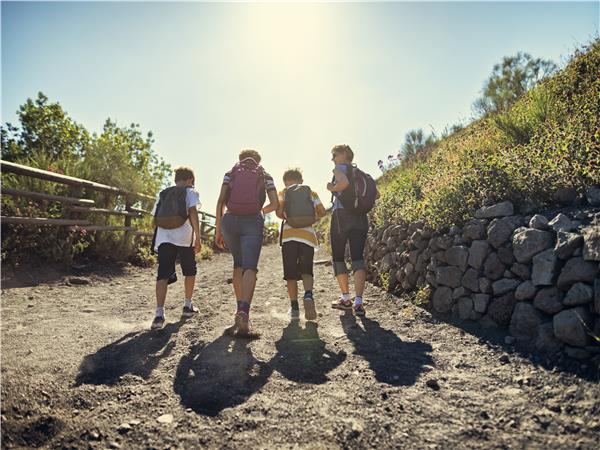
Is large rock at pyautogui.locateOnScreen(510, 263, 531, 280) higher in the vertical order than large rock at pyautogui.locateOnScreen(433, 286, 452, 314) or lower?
higher

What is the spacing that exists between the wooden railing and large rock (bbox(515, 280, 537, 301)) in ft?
21.6

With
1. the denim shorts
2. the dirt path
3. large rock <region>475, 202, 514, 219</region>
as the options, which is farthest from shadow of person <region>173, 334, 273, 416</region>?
large rock <region>475, 202, 514, 219</region>

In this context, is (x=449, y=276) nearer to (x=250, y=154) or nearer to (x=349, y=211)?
(x=349, y=211)

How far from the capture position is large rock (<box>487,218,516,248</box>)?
3.70 m

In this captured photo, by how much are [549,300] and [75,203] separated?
7.71 metres

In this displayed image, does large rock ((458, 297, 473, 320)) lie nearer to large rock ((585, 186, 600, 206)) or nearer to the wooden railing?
large rock ((585, 186, 600, 206))

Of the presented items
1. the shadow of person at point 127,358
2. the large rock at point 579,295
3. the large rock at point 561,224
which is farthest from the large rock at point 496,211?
the shadow of person at point 127,358

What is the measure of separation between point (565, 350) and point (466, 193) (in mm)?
2298

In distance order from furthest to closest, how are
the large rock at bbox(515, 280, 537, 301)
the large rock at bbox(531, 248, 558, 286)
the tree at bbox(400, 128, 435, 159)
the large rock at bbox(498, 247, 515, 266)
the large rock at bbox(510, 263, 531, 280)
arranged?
the tree at bbox(400, 128, 435, 159)
the large rock at bbox(498, 247, 515, 266)
the large rock at bbox(510, 263, 531, 280)
the large rock at bbox(515, 280, 537, 301)
the large rock at bbox(531, 248, 558, 286)

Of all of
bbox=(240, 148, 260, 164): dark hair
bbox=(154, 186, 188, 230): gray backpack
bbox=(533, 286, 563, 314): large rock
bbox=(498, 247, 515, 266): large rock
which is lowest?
bbox=(533, 286, 563, 314): large rock

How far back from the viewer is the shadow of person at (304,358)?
2832 mm

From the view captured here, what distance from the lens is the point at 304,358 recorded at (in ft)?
10.3

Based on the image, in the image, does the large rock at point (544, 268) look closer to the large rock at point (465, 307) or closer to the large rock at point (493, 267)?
the large rock at point (493, 267)

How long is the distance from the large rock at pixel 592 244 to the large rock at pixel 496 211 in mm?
1053
